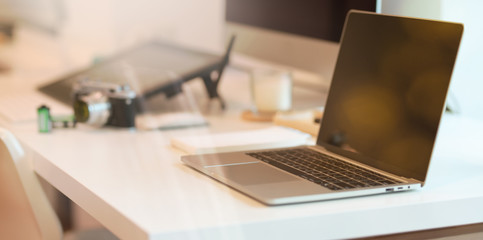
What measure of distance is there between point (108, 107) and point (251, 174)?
0.51 metres

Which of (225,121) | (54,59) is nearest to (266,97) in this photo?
(225,121)

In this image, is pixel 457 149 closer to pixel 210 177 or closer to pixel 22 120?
pixel 210 177

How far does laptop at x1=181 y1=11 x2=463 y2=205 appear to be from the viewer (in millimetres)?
810

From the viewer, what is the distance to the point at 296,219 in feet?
2.31

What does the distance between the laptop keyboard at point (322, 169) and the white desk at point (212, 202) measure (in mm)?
34

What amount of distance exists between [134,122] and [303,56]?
587mm

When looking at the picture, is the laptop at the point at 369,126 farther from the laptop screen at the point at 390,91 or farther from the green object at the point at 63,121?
the green object at the point at 63,121

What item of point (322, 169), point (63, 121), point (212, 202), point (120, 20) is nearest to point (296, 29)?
point (63, 121)

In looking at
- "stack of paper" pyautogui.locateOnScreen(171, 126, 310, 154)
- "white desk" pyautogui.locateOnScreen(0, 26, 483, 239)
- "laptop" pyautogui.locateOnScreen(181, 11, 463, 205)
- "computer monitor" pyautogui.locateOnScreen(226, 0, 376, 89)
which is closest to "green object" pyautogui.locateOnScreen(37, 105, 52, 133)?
"white desk" pyautogui.locateOnScreen(0, 26, 483, 239)

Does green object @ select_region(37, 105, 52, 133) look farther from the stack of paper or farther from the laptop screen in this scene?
the laptop screen

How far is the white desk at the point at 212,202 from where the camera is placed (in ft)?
2.27

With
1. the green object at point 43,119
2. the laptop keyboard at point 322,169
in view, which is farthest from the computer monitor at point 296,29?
the green object at point 43,119

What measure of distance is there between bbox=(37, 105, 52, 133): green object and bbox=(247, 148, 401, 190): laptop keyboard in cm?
46

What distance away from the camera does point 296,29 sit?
1630 millimetres
